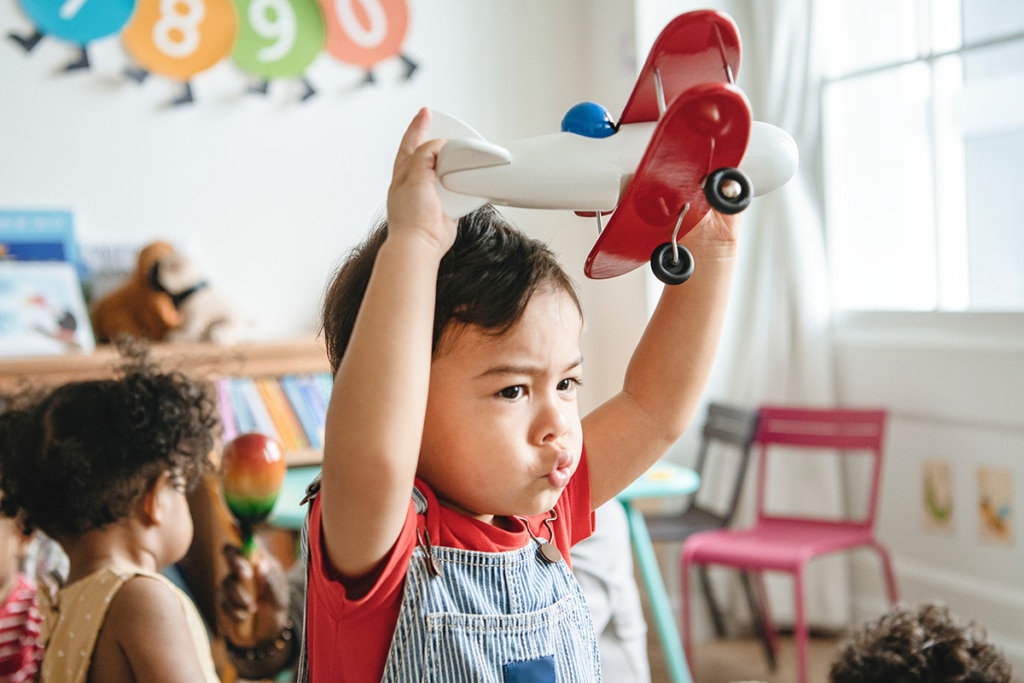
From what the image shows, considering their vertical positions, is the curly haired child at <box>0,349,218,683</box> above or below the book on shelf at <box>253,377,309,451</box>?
above

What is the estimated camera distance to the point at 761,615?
293 centimetres

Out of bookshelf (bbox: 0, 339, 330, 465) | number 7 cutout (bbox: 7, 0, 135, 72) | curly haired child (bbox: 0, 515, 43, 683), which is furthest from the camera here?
number 7 cutout (bbox: 7, 0, 135, 72)

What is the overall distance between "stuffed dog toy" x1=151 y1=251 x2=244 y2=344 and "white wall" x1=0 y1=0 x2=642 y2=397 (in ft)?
0.78

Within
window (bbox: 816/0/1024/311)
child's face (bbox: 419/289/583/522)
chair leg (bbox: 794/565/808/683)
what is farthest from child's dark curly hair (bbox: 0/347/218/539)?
window (bbox: 816/0/1024/311)

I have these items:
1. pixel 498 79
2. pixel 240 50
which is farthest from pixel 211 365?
pixel 498 79

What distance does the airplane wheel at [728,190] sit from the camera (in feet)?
1.96

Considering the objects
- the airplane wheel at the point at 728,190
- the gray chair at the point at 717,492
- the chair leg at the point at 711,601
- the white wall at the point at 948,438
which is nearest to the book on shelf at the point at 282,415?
the gray chair at the point at 717,492

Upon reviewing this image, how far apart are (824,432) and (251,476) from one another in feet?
6.41

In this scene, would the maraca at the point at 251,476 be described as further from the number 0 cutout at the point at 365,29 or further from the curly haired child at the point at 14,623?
the number 0 cutout at the point at 365,29

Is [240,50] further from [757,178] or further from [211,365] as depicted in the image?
[757,178]

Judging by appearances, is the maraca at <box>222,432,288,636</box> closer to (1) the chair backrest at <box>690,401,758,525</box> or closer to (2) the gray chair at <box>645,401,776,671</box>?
(2) the gray chair at <box>645,401,776,671</box>

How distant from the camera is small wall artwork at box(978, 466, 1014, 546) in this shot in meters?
2.52

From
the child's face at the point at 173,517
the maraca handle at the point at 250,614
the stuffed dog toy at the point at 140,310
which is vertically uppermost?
the stuffed dog toy at the point at 140,310

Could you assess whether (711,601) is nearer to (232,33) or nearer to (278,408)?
(278,408)
